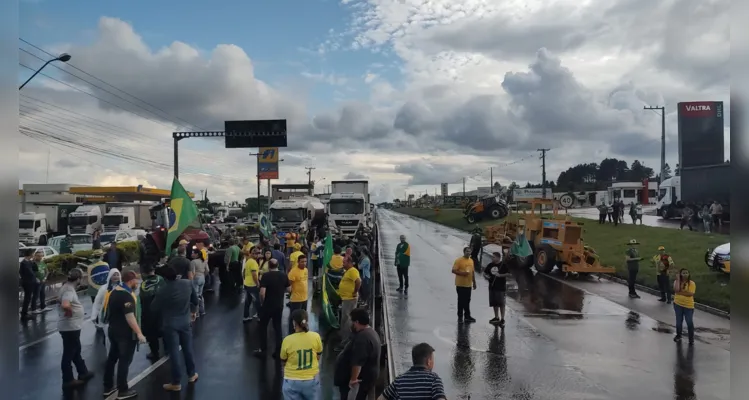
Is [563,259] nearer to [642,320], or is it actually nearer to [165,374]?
[642,320]

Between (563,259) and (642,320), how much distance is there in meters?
7.43

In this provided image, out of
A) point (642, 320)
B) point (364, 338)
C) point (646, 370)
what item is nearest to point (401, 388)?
point (364, 338)

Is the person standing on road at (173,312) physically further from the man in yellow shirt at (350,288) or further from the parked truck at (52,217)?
the parked truck at (52,217)

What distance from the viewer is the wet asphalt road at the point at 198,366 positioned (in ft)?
25.7

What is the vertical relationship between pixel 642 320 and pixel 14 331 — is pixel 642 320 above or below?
below

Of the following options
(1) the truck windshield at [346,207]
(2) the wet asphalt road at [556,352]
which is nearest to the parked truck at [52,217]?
(1) the truck windshield at [346,207]

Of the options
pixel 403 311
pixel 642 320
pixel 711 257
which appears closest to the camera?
pixel 642 320

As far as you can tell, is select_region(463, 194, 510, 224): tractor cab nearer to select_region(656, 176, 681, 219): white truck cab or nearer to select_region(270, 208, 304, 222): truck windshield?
select_region(656, 176, 681, 219): white truck cab

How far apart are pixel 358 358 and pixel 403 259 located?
1113 cm

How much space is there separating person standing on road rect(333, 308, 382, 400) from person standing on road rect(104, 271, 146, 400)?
2879mm

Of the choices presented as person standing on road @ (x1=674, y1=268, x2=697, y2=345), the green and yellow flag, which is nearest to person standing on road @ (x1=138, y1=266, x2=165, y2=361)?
the green and yellow flag

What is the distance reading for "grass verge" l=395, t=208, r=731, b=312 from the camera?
16.5m

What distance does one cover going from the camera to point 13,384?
5.43 ft

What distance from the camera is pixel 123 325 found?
23.7ft
